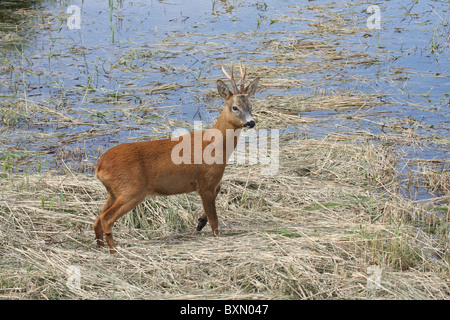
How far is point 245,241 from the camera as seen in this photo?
6.61 metres

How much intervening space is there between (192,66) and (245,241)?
6.01 meters

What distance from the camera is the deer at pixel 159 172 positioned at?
6.51m

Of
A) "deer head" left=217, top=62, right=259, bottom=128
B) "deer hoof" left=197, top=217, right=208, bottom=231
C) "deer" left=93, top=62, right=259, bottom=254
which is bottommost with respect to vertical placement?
"deer hoof" left=197, top=217, right=208, bottom=231

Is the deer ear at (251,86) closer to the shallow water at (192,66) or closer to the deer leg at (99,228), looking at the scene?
the deer leg at (99,228)

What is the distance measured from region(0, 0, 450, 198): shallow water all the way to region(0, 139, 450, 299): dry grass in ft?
3.05

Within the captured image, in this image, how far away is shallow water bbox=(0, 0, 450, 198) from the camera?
974 cm

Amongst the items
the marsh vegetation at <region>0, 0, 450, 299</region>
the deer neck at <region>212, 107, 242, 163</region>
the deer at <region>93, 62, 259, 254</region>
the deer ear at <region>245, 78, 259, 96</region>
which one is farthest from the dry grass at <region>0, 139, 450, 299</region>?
the deer ear at <region>245, 78, 259, 96</region>

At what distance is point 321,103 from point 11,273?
5760 mm

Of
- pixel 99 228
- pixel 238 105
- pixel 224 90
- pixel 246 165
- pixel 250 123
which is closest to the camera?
pixel 99 228

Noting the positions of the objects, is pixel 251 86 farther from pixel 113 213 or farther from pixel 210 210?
pixel 113 213

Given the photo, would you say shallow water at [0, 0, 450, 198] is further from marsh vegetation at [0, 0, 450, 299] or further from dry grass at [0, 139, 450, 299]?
dry grass at [0, 139, 450, 299]

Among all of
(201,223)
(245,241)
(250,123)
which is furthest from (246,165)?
(245,241)
